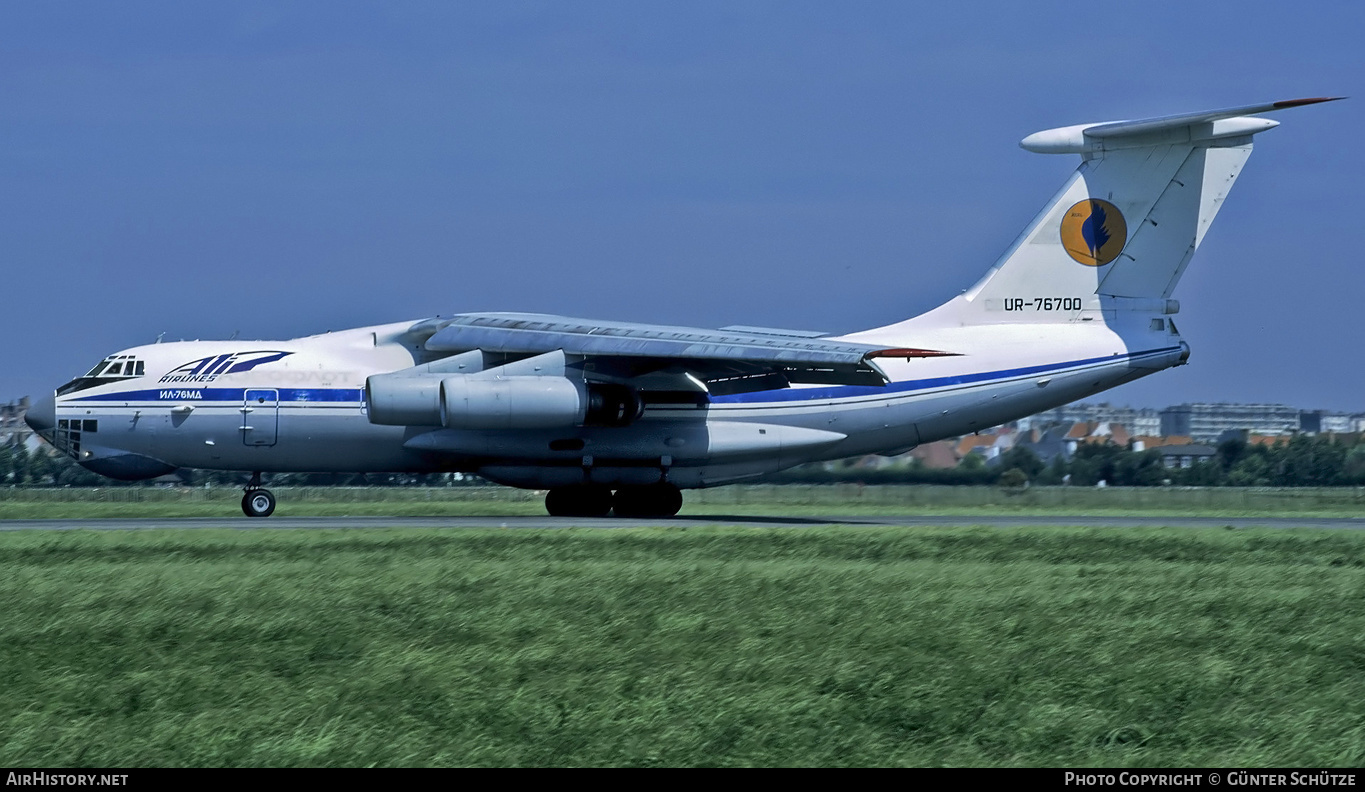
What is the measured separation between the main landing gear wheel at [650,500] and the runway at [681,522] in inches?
11.5

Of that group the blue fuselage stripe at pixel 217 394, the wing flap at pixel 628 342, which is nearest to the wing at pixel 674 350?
the wing flap at pixel 628 342

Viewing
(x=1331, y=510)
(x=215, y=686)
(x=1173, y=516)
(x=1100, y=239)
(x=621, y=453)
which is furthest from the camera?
(x=1331, y=510)

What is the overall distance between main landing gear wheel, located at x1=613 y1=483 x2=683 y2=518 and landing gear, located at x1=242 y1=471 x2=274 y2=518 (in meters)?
4.87

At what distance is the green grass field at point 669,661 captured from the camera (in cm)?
621

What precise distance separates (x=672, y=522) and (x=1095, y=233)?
7.80m

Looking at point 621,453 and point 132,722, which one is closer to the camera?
point 132,722

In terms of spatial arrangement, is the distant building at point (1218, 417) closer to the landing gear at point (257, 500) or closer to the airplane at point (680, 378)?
the airplane at point (680, 378)

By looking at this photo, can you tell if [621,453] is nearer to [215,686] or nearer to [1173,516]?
[1173,516]

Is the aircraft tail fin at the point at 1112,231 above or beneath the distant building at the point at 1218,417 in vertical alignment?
above

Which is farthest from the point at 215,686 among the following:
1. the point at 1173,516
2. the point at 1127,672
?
the point at 1173,516

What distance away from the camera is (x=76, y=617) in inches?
351

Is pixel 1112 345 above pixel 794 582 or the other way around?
above

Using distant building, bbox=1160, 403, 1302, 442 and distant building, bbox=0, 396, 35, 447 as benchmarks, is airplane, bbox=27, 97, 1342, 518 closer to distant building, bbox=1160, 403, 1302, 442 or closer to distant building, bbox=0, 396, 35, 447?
distant building, bbox=0, 396, 35, 447

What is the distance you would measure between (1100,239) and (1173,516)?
4724mm
